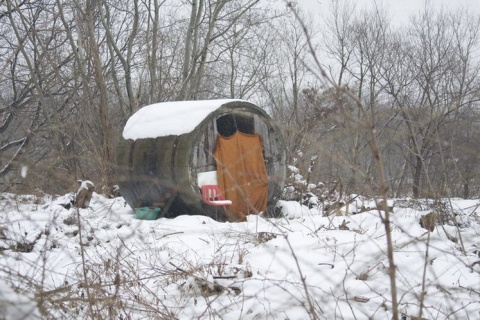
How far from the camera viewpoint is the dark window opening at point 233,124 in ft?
27.2

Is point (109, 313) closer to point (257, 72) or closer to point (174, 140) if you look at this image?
point (174, 140)

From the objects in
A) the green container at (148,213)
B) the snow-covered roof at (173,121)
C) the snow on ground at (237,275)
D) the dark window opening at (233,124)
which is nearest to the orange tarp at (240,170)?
the dark window opening at (233,124)

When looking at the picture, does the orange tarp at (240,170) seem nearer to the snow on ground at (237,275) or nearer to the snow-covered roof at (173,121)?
the snow-covered roof at (173,121)

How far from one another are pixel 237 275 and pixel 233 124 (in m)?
5.30

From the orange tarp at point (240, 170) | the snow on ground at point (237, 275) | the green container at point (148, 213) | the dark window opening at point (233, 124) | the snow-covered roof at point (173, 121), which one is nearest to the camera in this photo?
the snow on ground at point (237, 275)

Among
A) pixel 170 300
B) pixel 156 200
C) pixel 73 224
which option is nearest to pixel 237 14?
pixel 156 200

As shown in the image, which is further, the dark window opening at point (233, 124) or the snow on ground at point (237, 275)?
the dark window opening at point (233, 124)

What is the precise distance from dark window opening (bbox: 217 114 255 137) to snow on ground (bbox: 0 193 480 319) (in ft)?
10.8

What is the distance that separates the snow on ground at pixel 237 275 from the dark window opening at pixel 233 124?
329 centimetres

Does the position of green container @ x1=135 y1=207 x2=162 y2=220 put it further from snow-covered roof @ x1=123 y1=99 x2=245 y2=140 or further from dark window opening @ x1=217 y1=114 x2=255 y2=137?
dark window opening @ x1=217 y1=114 x2=255 y2=137

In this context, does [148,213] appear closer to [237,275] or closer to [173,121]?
[173,121]

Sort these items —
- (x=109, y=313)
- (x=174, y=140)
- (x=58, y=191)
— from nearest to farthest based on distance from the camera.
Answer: (x=109, y=313) < (x=174, y=140) < (x=58, y=191)

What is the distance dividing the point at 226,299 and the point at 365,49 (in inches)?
787

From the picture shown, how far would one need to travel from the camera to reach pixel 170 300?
313cm
